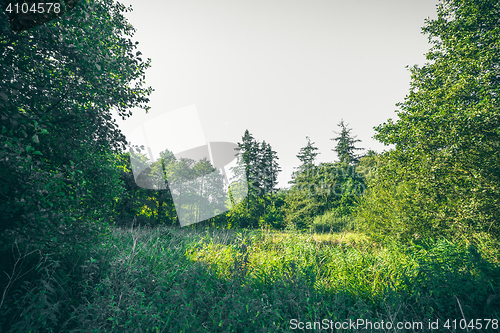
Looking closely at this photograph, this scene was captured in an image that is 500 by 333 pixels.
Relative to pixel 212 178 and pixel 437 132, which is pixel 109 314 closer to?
pixel 437 132

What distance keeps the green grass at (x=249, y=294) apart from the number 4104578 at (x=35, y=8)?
11.4ft

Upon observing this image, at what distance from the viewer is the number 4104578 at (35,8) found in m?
2.53

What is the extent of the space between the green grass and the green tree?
1.69 metres

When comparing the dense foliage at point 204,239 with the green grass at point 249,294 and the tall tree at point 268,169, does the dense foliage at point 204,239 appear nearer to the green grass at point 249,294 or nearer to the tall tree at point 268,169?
the green grass at point 249,294

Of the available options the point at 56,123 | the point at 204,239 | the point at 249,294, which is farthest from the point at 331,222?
the point at 56,123

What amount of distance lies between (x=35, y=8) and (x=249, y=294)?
212 inches

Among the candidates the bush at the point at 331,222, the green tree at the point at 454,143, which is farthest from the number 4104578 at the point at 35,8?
the bush at the point at 331,222

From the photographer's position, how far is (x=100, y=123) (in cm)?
398

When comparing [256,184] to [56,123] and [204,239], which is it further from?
[56,123]

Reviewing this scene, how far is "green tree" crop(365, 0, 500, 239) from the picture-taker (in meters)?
6.30

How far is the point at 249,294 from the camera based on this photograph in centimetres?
381

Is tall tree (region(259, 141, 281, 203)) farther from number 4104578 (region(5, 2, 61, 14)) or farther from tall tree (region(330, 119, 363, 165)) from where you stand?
number 4104578 (region(5, 2, 61, 14))

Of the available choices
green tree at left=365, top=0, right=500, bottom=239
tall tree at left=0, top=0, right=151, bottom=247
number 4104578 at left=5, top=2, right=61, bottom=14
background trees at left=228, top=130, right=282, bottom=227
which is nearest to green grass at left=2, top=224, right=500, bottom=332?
tall tree at left=0, top=0, right=151, bottom=247

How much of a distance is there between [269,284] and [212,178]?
26.8 m
